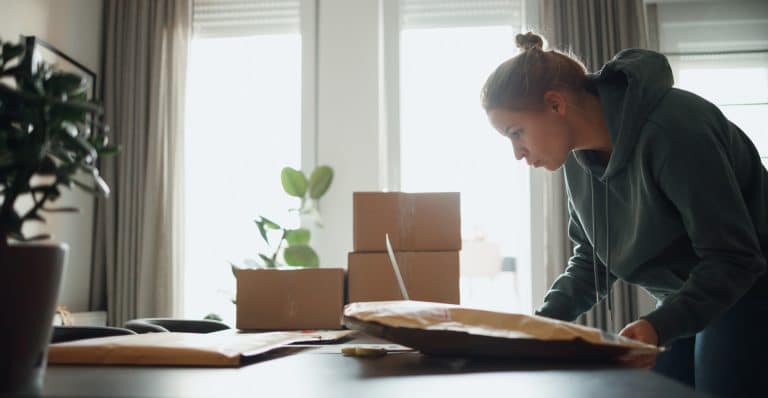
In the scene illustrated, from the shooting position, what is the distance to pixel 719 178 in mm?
1036

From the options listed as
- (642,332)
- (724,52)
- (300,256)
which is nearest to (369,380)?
(642,332)

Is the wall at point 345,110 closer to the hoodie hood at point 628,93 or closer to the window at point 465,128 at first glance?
the window at point 465,128

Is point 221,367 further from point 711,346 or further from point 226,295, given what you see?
point 226,295

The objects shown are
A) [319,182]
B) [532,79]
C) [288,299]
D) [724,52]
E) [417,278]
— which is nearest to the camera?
[532,79]

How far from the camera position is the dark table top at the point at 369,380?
0.54 metres

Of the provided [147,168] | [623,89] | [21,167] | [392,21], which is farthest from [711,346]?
[147,168]

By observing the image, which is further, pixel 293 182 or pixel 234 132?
pixel 234 132

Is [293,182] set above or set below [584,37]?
below

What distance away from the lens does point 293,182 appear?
3365 millimetres

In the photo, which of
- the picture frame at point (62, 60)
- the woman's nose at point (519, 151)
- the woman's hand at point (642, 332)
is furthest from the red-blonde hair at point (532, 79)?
the picture frame at point (62, 60)

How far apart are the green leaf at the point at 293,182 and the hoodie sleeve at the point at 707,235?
2.45 meters

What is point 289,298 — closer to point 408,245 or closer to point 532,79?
point 408,245

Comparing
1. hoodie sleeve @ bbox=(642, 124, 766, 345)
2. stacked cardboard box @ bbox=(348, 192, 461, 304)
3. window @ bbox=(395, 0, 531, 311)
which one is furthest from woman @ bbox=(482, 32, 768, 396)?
window @ bbox=(395, 0, 531, 311)

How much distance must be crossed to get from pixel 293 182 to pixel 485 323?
2664 millimetres
